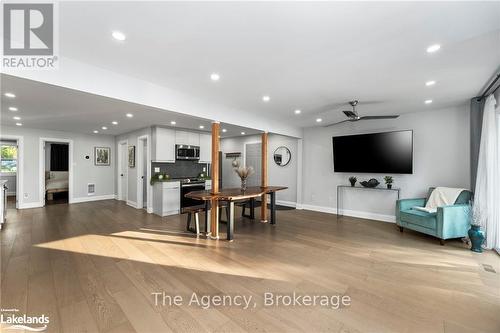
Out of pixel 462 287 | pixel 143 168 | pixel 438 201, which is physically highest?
pixel 143 168

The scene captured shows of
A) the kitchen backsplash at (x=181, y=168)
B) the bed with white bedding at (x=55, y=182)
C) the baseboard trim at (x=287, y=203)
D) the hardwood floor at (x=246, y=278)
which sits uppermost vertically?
the kitchen backsplash at (x=181, y=168)

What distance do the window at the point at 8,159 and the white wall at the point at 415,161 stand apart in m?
12.2

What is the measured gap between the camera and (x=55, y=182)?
7809mm

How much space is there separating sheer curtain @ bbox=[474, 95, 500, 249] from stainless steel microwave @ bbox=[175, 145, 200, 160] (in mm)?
6390

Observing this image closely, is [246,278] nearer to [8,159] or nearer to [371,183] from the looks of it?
[371,183]

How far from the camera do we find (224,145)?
8.96m

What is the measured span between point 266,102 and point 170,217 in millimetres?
3739

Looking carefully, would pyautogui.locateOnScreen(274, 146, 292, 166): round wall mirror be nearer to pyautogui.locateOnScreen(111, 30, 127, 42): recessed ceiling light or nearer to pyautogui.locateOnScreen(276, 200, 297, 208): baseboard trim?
pyautogui.locateOnScreen(276, 200, 297, 208): baseboard trim

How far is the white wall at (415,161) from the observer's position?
4.40 meters

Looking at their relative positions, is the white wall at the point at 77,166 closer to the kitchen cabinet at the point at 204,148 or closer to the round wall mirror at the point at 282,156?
the kitchen cabinet at the point at 204,148

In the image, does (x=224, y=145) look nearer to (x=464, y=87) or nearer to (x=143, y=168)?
(x=143, y=168)

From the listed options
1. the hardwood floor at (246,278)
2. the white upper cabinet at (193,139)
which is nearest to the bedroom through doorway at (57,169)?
the hardwood floor at (246,278)

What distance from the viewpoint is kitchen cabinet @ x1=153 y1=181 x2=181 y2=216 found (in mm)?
5566

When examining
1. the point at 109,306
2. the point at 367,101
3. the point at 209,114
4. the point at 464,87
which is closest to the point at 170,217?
the point at 209,114
